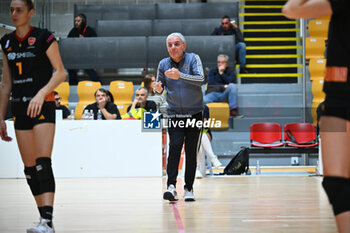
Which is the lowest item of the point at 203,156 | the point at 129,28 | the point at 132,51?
the point at 203,156

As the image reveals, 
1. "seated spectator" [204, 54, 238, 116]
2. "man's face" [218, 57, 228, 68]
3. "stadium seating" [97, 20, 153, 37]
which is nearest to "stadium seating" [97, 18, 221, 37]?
"stadium seating" [97, 20, 153, 37]

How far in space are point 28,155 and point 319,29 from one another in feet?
34.6

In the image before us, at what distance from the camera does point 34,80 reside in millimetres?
3564

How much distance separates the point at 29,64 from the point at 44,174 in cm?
69

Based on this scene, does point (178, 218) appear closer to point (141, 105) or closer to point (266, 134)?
point (141, 105)

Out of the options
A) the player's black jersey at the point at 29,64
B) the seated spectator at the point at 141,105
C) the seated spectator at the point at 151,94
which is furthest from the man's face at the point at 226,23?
the player's black jersey at the point at 29,64

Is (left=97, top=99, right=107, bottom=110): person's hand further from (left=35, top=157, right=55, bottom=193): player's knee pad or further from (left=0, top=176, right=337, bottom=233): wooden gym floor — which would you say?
(left=35, top=157, right=55, bottom=193): player's knee pad

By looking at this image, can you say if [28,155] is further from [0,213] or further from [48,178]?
[0,213]

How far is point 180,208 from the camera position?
509 cm

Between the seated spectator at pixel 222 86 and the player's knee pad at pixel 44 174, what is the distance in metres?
7.06

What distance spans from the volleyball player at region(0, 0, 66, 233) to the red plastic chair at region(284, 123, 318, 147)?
6667 millimetres

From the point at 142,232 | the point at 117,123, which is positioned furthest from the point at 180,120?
the point at 117,123

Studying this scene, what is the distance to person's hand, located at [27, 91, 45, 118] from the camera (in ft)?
11.1

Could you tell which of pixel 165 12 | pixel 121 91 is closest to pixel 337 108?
pixel 121 91
